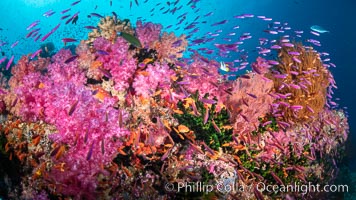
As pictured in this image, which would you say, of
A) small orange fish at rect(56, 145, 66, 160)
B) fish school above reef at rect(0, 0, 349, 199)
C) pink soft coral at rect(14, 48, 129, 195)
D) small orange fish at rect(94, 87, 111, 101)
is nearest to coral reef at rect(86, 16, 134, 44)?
fish school above reef at rect(0, 0, 349, 199)

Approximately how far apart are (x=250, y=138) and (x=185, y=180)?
2318 millimetres

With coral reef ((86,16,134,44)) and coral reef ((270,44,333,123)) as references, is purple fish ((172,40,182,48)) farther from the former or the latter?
coral reef ((270,44,333,123))

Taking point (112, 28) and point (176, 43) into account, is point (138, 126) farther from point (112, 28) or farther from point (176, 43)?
point (112, 28)

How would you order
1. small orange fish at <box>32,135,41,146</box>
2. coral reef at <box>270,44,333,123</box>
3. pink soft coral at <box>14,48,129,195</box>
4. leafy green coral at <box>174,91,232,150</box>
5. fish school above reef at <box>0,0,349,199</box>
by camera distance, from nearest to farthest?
pink soft coral at <box>14,48,129,195</box>, fish school above reef at <box>0,0,349,199</box>, small orange fish at <box>32,135,41,146</box>, leafy green coral at <box>174,91,232,150</box>, coral reef at <box>270,44,333,123</box>

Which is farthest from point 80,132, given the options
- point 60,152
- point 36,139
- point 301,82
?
point 301,82

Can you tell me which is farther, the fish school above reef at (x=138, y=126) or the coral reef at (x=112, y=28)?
the coral reef at (x=112, y=28)

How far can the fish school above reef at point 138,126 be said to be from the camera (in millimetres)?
4168

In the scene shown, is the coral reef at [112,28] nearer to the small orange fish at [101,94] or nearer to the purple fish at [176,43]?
the purple fish at [176,43]

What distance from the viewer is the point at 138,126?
5.08 m

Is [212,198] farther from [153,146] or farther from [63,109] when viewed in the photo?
[63,109]

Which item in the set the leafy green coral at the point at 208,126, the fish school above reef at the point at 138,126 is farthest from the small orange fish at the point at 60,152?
the leafy green coral at the point at 208,126

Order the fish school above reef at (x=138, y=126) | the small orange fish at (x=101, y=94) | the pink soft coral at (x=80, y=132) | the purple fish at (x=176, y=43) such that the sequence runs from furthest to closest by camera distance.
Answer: the purple fish at (x=176, y=43) < the small orange fish at (x=101, y=94) < the fish school above reef at (x=138, y=126) < the pink soft coral at (x=80, y=132)

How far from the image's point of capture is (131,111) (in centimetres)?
535

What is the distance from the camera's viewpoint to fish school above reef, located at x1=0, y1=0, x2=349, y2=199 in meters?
4.17
